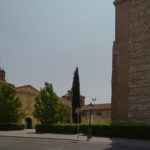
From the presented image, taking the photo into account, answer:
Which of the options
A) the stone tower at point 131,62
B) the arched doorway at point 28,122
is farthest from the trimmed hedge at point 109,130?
the arched doorway at point 28,122

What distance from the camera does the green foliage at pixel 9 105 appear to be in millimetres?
50062

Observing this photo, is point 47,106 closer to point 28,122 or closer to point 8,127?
point 8,127

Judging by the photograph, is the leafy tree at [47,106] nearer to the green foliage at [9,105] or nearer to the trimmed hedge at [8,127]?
the trimmed hedge at [8,127]

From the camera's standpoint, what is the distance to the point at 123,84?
36.2 metres

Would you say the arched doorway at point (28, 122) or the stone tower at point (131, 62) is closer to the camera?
the stone tower at point (131, 62)

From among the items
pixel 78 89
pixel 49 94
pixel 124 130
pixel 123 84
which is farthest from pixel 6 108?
pixel 124 130

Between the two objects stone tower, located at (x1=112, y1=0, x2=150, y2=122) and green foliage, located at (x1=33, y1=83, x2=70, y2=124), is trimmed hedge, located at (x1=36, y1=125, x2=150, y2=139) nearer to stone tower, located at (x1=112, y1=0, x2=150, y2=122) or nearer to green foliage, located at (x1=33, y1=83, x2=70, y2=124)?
stone tower, located at (x1=112, y1=0, x2=150, y2=122)

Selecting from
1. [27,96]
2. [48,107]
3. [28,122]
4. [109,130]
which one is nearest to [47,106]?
[48,107]

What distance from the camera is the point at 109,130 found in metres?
32.0

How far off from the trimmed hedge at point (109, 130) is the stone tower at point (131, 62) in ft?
9.87

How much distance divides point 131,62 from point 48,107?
16401mm

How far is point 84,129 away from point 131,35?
32.5 ft

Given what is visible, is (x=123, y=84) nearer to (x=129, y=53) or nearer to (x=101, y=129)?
(x=129, y=53)

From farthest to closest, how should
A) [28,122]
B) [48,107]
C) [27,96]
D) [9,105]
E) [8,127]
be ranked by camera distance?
[27,96] < [28,122] < [9,105] < [8,127] < [48,107]
